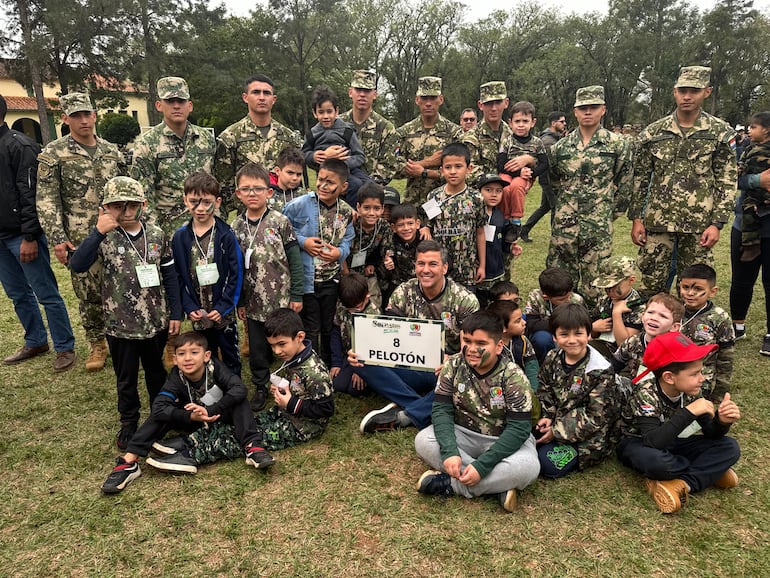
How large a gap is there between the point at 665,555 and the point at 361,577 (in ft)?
5.43

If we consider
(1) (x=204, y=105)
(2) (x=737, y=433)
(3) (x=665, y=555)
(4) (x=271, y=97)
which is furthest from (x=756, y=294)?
(1) (x=204, y=105)

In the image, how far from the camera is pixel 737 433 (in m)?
4.01

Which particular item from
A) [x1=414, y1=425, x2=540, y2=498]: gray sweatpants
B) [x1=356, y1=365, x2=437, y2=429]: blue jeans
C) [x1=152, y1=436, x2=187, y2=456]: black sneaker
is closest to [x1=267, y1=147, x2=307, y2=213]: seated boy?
[x1=356, y1=365, x2=437, y2=429]: blue jeans

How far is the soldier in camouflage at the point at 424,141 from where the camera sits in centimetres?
607

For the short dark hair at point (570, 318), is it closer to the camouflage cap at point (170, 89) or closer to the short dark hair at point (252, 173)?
the short dark hair at point (252, 173)

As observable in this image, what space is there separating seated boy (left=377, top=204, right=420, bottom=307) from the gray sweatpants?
2.09 meters

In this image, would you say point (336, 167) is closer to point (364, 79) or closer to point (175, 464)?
point (364, 79)

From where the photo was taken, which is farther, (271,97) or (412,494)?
(271,97)

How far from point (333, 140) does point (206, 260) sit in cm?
209

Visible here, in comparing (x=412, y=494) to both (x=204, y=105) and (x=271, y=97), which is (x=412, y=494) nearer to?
(x=271, y=97)

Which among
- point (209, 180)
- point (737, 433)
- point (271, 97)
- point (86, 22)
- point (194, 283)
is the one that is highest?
point (86, 22)

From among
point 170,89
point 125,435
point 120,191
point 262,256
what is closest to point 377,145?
point 170,89

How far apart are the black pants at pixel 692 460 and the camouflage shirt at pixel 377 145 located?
4106 millimetres

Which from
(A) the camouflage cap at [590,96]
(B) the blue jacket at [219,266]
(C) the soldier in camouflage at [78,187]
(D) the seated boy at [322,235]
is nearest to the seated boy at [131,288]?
(B) the blue jacket at [219,266]
